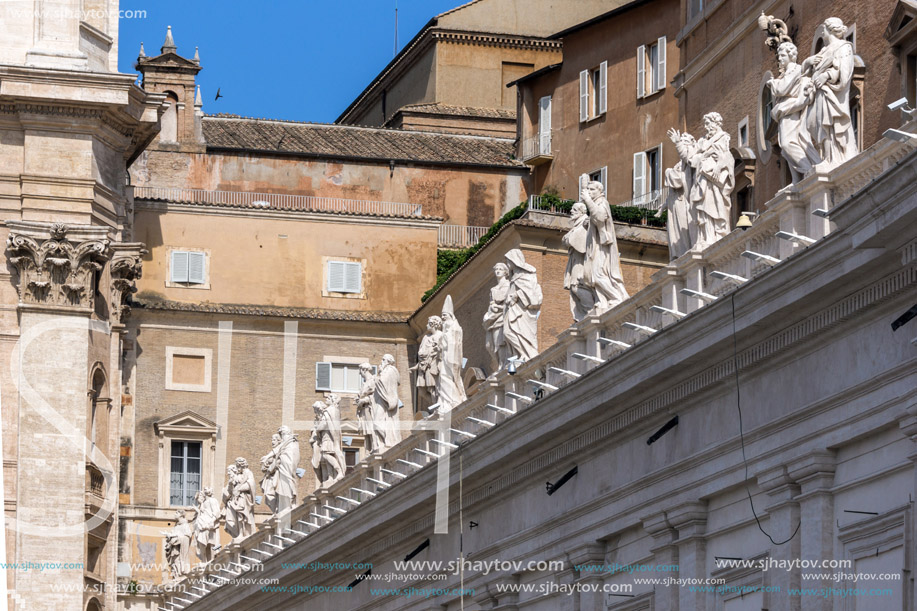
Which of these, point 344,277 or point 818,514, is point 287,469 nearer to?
point 344,277

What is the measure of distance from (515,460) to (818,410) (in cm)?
858

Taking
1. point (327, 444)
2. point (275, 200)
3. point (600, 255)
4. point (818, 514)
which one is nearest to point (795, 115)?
point (818, 514)

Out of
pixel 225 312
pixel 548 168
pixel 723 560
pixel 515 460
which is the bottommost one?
pixel 723 560

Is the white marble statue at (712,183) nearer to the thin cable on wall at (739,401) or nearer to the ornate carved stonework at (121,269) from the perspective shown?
the thin cable on wall at (739,401)

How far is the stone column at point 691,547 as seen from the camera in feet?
79.9

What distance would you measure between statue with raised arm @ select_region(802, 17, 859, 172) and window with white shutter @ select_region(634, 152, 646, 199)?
29914 mm

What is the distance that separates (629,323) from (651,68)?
27.1m

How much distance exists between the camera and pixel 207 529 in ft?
156

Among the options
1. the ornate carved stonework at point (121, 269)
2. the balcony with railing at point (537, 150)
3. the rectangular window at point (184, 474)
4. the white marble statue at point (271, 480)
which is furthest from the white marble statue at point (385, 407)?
the balcony with railing at point (537, 150)

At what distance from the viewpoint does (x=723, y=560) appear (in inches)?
939

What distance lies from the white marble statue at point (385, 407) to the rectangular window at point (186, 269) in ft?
59.6

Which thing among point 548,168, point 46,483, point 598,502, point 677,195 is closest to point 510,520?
point 598,502

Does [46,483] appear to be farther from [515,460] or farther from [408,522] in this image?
[515,460]

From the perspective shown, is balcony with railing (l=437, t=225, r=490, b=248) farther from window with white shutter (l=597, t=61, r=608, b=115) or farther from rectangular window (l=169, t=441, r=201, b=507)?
rectangular window (l=169, t=441, r=201, b=507)
